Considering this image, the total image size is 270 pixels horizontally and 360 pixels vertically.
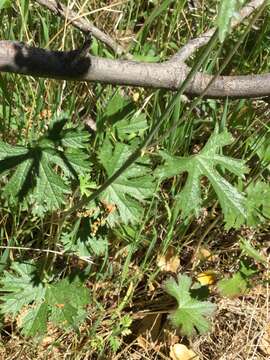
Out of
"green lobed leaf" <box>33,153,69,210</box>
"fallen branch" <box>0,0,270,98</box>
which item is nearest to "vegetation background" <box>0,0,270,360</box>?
"green lobed leaf" <box>33,153,69,210</box>

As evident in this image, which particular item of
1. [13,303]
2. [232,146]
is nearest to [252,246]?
[232,146]

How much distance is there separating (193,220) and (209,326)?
0.36m

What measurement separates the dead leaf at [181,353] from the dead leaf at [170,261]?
0.25 m

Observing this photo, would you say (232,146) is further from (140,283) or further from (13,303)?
(13,303)

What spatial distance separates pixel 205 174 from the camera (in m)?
1.42

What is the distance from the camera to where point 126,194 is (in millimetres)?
1528

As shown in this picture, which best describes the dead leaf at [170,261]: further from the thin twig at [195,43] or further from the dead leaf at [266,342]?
the thin twig at [195,43]

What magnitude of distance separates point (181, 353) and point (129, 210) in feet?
2.07

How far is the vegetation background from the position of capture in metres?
1.47

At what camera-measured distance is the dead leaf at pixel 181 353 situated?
1.85 meters

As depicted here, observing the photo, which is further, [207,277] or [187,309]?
[207,277]

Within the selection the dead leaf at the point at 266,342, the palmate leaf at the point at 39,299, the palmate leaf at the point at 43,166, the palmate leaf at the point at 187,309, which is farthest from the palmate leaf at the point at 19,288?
the dead leaf at the point at 266,342

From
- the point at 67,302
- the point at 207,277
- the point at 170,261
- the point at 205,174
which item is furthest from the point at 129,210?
the point at 207,277

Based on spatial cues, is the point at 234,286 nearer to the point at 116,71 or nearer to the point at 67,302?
the point at 67,302
